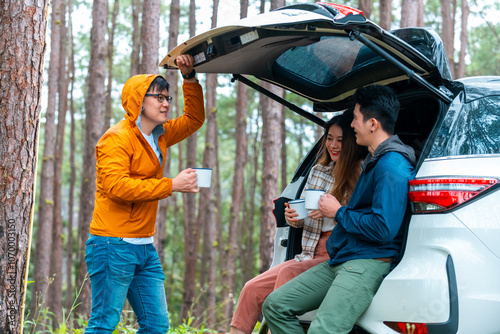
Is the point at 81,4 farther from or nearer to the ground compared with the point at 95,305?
farther from the ground

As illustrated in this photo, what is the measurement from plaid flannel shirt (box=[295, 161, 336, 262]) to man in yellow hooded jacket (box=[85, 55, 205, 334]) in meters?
0.92

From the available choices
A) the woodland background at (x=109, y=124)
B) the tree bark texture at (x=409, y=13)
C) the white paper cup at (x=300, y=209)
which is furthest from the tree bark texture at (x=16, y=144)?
the tree bark texture at (x=409, y=13)

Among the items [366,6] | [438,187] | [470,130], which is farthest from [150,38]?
[438,187]

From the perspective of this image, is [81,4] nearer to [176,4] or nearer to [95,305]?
[176,4]

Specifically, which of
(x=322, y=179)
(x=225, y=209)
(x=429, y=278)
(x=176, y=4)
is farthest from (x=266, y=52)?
(x=225, y=209)

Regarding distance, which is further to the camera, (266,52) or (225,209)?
(225,209)

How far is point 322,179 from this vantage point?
4258 mm

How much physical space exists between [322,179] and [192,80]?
1301mm

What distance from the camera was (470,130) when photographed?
318 centimetres

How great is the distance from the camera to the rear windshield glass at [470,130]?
3102 mm

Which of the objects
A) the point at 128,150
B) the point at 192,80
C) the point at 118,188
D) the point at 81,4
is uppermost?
the point at 81,4

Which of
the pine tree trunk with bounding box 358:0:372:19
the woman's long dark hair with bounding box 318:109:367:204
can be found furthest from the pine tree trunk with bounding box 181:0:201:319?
the woman's long dark hair with bounding box 318:109:367:204

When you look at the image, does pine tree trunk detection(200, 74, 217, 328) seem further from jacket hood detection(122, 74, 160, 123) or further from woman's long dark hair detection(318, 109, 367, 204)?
woman's long dark hair detection(318, 109, 367, 204)

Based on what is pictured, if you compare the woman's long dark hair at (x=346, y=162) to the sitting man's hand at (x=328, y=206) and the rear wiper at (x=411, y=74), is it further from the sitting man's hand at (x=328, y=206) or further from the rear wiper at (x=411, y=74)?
the rear wiper at (x=411, y=74)
